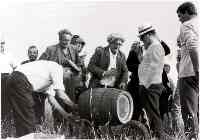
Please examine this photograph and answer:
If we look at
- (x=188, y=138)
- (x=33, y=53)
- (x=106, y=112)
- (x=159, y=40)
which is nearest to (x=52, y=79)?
(x=33, y=53)

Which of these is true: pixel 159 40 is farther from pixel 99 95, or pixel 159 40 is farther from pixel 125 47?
pixel 99 95

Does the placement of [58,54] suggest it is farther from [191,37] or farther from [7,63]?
[191,37]

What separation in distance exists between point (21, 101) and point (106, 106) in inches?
30.5

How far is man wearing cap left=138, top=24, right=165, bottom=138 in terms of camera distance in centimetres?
372

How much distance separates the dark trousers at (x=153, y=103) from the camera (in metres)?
3.73

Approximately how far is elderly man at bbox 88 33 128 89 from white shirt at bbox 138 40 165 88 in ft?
0.50

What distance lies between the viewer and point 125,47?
3.79 meters

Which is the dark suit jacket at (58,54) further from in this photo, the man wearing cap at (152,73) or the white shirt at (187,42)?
the white shirt at (187,42)

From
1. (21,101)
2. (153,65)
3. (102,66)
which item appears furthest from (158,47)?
(21,101)

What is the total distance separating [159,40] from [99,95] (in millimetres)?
658

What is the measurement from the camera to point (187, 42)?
143 inches

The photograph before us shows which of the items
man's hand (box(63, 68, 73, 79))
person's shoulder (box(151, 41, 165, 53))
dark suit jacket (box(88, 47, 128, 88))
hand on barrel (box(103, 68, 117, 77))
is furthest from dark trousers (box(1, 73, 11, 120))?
person's shoulder (box(151, 41, 165, 53))

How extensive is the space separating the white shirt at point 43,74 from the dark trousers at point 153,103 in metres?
0.70

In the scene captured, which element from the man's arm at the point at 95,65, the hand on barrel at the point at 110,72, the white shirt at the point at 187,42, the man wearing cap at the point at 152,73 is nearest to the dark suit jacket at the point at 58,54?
the man's arm at the point at 95,65
